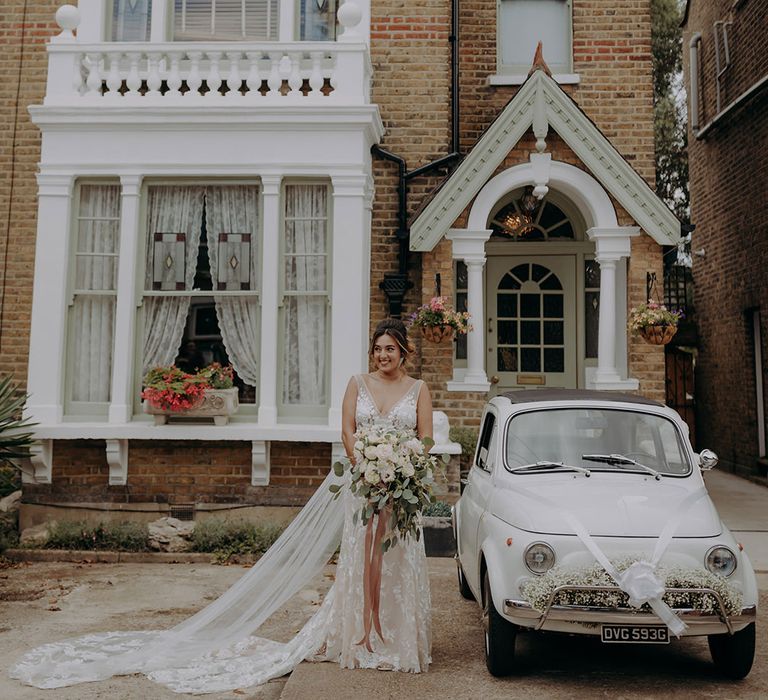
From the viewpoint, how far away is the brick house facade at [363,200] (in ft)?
26.7

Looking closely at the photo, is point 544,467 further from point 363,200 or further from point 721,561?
point 363,200

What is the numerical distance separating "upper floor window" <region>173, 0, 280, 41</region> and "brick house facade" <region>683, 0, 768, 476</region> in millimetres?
7847

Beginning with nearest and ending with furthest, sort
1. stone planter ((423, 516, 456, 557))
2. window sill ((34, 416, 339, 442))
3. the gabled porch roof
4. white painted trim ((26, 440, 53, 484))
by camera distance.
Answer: stone planter ((423, 516, 456, 557)) < window sill ((34, 416, 339, 442)) < white painted trim ((26, 440, 53, 484)) < the gabled porch roof

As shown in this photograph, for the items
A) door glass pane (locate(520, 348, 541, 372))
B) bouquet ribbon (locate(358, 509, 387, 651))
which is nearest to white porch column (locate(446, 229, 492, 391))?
door glass pane (locate(520, 348, 541, 372))

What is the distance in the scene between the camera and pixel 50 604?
6.15 metres

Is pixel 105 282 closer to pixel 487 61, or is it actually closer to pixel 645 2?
pixel 487 61

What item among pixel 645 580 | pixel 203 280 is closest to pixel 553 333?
pixel 203 280

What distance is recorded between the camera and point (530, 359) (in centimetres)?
993

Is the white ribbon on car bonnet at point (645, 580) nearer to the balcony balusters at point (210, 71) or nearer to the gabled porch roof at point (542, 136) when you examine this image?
the gabled porch roof at point (542, 136)

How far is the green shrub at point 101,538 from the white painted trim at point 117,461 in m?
0.49

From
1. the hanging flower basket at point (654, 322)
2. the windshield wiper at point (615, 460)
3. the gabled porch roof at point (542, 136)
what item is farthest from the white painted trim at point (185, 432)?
the hanging flower basket at point (654, 322)

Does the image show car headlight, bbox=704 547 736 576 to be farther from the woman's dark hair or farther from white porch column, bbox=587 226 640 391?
white porch column, bbox=587 226 640 391

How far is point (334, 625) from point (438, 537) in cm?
309

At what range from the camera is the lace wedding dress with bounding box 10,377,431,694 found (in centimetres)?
454
